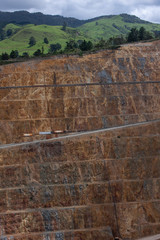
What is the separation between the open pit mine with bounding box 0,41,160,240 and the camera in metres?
22.3

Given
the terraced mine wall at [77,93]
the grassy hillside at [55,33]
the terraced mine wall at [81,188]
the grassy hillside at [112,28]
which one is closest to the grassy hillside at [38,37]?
the grassy hillside at [55,33]

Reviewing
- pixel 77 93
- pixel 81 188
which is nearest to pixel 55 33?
pixel 77 93

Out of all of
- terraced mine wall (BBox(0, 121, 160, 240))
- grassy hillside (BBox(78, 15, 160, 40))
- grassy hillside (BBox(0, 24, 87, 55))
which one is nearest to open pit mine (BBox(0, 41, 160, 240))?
terraced mine wall (BBox(0, 121, 160, 240))

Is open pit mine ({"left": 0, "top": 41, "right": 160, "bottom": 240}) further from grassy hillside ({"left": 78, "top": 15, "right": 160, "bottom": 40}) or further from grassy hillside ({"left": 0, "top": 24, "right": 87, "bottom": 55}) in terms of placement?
grassy hillside ({"left": 78, "top": 15, "right": 160, "bottom": 40})

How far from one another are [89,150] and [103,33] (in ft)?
441

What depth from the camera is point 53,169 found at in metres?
23.6

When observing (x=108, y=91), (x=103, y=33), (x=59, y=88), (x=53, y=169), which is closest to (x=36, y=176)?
(x=53, y=169)

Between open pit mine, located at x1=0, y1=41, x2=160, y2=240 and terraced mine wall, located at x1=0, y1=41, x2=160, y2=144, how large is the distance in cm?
11

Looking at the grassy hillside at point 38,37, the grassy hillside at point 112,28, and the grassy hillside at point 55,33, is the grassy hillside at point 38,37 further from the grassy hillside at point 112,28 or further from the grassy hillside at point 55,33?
the grassy hillside at point 112,28

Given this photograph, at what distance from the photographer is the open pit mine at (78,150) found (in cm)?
2231

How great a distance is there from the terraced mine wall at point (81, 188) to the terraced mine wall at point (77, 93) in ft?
9.17

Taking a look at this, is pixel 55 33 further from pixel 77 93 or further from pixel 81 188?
pixel 81 188

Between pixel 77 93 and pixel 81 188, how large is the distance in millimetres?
10954

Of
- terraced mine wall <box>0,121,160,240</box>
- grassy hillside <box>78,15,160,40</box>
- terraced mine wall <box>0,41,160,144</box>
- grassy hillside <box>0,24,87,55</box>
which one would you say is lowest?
terraced mine wall <box>0,121,160,240</box>
